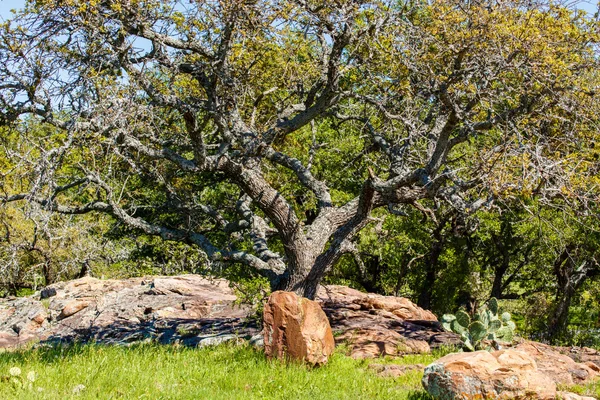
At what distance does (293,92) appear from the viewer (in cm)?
1293

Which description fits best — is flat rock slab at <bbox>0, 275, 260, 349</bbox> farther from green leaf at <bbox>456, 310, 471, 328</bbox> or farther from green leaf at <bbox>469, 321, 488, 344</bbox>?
green leaf at <bbox>469, 321, 488, 344</bbox>

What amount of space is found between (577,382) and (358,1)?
6789mm

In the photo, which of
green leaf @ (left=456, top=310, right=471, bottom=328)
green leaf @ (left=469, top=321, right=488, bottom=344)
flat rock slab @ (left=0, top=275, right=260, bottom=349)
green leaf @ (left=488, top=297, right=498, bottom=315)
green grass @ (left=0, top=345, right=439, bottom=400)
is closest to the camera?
green grass @ (left=0, top=345, right=439, bottom=400)

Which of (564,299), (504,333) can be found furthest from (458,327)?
(564,299)

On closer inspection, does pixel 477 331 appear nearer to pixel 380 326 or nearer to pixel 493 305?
pixel 493 305

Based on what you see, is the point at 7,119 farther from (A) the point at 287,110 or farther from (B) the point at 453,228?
(B) the point at 453,228

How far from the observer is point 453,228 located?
2067 centimetres

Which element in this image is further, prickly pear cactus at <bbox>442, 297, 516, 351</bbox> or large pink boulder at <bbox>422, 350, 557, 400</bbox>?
prickly pear cactus at <bbox>442, 297, 516, 351</bbox>

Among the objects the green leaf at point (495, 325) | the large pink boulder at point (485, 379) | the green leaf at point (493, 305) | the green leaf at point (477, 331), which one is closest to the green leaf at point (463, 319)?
the green leaf at point (477, 331)

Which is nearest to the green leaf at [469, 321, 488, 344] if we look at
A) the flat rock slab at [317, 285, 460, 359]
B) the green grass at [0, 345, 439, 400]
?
the green grass at [0, 345, 439, 400]

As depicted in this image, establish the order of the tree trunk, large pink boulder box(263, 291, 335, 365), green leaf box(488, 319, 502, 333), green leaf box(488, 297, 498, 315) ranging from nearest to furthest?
large pink boulder box(263, 291, 335, 365) → green leaf box(488, 319, 502, 333) → green leaf box(488, 297, 498, 315) → the tree trunk

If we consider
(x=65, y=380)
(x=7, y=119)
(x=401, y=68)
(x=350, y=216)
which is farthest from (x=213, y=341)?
(x=401, y=68)

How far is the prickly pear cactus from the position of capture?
9562mm

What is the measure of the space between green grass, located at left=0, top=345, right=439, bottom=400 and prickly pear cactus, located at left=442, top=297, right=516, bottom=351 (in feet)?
4.31
